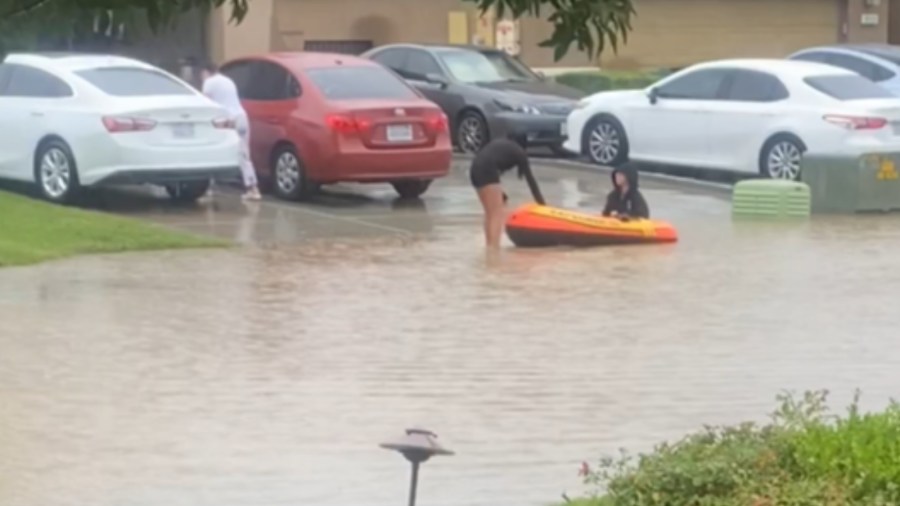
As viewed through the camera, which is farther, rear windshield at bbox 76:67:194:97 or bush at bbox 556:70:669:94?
bush at bbox 556:70:669:94

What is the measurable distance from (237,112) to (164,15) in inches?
649

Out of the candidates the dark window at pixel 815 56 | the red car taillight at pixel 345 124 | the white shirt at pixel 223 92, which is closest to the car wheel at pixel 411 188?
the red car taillight at pixel 345 124

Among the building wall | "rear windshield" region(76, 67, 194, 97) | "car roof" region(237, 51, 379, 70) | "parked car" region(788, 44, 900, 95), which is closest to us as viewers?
"rear windshield" region(76, 67, 194, 97)

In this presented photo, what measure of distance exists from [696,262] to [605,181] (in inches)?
279

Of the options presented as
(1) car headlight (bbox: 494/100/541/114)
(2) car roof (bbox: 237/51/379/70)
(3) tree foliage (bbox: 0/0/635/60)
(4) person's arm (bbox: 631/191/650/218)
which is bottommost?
(4) person's arm (bbox: 631/191/650/218)

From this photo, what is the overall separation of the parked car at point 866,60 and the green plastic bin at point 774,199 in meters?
8.65

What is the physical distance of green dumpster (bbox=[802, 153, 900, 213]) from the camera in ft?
70.6

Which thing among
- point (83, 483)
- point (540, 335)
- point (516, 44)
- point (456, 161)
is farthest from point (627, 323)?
point (516, 44)

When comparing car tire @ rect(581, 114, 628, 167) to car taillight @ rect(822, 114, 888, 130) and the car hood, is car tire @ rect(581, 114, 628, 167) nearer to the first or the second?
the car hood

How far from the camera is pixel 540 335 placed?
1333cm

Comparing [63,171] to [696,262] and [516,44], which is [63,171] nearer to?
[696,262]

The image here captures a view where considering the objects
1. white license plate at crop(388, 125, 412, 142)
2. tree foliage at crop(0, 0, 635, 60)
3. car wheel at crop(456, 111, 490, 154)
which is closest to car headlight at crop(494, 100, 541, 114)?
car wheel at crop(456, 111, 490, 154)

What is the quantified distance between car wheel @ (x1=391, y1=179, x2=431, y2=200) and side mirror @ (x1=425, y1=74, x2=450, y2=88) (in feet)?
17.7

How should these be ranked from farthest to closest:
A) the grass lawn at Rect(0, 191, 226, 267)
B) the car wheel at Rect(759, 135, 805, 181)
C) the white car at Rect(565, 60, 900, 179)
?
the car wheel at Rect(759, 135, 805, 181) < the white car at Rect(565, 60, 900, 179) < the grass lawn at Rect(0, 191, 226, 267)
